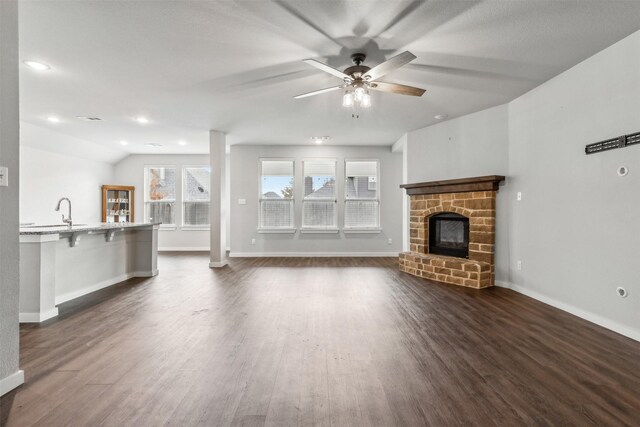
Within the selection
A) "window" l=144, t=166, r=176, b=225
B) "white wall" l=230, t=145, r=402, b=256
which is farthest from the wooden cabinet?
"white wall" l=230, t=145, r=402, b=256

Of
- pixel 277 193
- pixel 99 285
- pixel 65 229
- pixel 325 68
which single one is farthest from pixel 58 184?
pixel 325 68

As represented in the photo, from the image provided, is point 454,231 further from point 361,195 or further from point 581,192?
point 361,195

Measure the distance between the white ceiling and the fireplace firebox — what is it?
5.86ft

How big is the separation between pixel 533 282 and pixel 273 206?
5.50 meters

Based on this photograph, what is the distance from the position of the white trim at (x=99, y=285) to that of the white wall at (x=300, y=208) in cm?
246

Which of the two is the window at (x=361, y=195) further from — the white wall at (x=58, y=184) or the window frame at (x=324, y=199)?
the white wall at (x=58, y=184)

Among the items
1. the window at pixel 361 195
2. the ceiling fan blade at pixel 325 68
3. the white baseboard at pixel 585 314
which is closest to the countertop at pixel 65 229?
the ceiling fan blade at pixel 325 68

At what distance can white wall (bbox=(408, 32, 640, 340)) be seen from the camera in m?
2.82

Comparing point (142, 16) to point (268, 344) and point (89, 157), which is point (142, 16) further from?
point (89, 157)

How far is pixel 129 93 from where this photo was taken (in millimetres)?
4168

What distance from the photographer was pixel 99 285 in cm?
439

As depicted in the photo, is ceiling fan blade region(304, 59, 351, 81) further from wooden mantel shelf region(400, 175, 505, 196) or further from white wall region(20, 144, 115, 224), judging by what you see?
white wall region(20, 144, 115, 224)

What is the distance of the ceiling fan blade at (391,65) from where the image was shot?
2.55 meters

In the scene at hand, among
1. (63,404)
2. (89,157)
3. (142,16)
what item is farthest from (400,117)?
(89,157)
